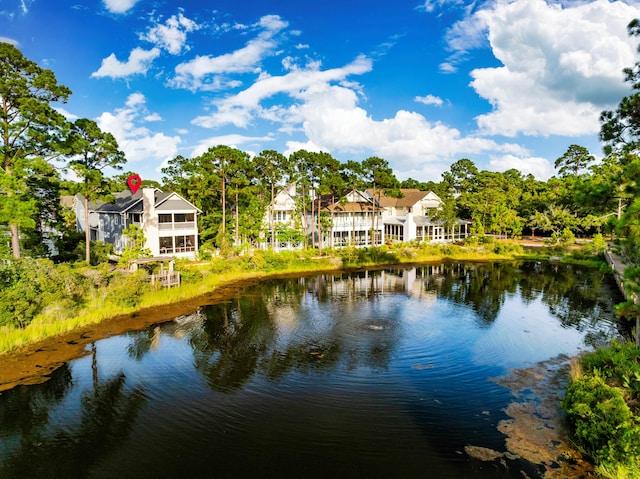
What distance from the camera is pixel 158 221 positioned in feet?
114

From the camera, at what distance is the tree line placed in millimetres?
11305

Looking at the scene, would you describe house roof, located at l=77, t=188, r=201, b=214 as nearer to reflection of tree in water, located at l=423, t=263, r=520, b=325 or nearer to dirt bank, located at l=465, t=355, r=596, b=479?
reflection of tree in water, located at l=423, t=263, r=520, b=325

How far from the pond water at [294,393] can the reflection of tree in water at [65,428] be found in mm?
45

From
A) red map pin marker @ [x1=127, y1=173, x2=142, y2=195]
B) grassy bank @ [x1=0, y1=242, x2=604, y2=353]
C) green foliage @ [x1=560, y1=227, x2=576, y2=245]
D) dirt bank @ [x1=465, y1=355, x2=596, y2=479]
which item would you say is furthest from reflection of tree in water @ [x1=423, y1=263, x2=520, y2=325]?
red map pin marker @ [x1=127, y1=173, x2=142, y2=195]

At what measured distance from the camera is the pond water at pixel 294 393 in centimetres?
959

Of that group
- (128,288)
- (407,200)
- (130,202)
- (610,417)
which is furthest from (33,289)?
(407,200)

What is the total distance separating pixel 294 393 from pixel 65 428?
258 inches

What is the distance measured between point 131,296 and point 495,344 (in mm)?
19002

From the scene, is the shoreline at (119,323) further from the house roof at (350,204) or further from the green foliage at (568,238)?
the green foliage at (568,238)

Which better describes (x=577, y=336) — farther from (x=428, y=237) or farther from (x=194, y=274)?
(x=428, y=237)

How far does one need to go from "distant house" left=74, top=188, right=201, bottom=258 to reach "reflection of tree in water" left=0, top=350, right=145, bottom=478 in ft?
68.8

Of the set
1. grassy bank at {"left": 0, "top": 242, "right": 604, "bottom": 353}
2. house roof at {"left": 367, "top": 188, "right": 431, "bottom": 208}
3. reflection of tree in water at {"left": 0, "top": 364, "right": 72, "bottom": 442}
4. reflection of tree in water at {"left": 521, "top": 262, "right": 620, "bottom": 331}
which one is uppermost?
house roof at {"left": 367, "top": 188, "right": 431, "bottom": 208}

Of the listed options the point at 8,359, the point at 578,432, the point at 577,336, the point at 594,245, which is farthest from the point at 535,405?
the point at 594,245

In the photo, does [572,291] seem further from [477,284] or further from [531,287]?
[477,284]
